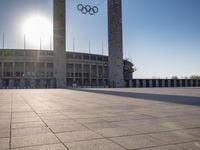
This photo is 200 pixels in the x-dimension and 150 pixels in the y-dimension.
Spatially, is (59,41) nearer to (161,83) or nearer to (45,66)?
(161,83)

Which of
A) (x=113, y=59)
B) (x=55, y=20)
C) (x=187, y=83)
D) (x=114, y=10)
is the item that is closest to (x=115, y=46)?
(x=113, y=59)

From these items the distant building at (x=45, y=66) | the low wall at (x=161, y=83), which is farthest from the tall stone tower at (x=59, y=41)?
the distant building at (x=45, y=66)

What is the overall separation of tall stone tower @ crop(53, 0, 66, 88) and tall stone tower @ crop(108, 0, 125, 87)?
29.0 feet

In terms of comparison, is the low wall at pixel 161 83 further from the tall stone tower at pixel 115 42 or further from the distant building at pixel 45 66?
the distant building at pixel 45 66

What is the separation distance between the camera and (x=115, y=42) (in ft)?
136

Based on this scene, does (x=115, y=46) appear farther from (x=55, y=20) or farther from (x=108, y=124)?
(x=108, y=124)

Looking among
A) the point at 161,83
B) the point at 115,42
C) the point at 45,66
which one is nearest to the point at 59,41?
the point at 115,42

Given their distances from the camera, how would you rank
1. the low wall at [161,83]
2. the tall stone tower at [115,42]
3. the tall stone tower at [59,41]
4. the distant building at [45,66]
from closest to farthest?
the tall stone tower at [115,42] < the tall stone tower at [59,41] < the low wall at [161,83] < the distant building at [45,66]

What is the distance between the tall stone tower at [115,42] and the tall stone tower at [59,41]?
8.85m

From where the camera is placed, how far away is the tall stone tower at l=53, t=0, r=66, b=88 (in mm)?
43625

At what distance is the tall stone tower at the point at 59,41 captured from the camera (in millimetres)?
43625

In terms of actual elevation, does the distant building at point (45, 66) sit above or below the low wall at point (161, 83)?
above

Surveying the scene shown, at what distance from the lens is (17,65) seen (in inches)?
2869

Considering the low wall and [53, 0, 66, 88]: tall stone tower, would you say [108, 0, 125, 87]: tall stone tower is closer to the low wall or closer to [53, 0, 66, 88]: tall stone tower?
the low wall
